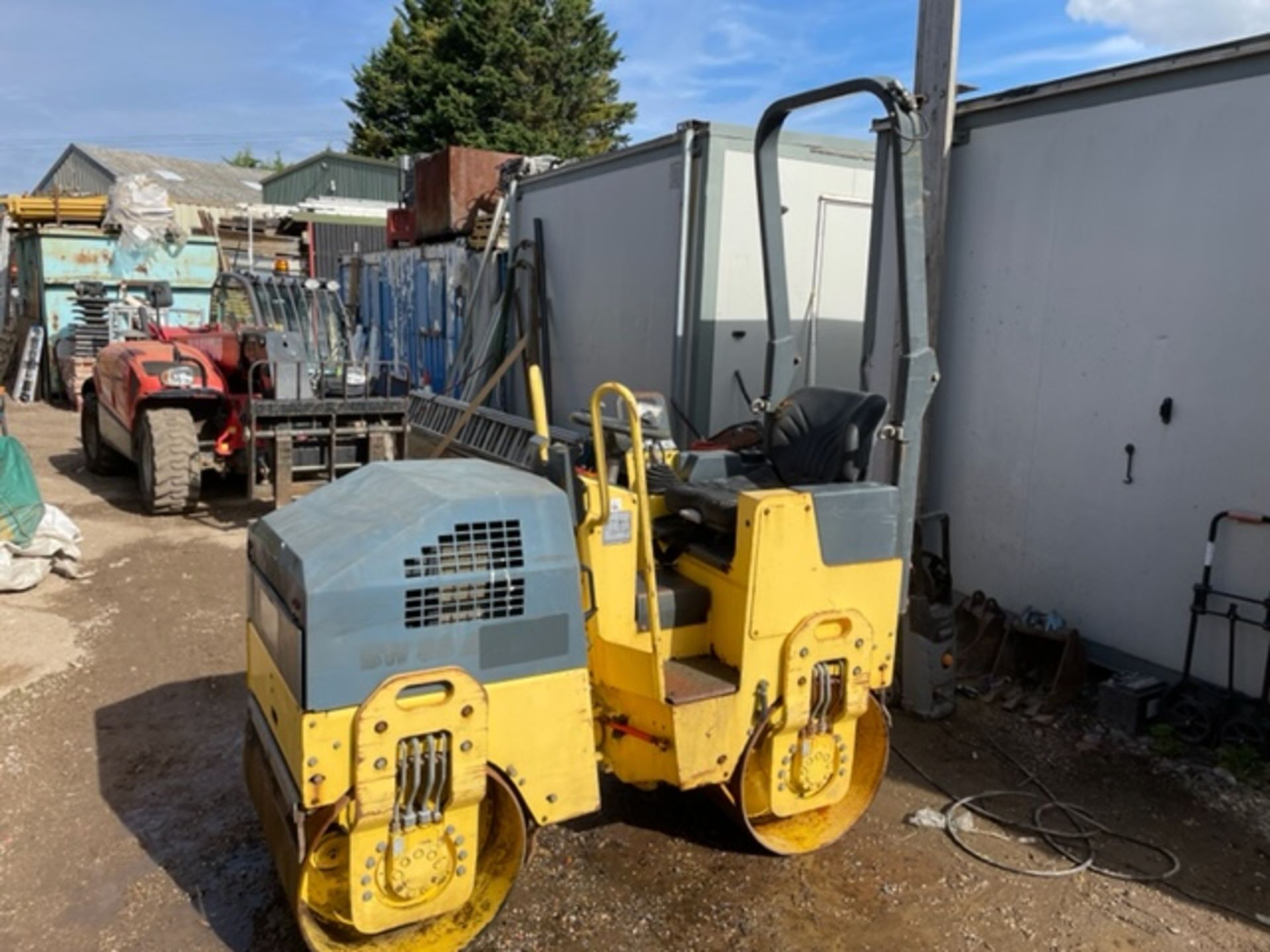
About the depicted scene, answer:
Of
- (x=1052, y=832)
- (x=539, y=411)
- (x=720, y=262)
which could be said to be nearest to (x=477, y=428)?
(x=720, y=262)

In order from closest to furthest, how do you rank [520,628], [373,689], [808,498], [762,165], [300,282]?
[373,689] → [520,628] → [808,498] → [762,165] → [300,282]

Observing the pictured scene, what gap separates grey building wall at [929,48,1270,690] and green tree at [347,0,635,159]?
80.4ft

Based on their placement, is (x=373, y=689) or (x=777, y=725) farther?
(x=777, y=725)

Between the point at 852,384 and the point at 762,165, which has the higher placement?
the point at 762,165

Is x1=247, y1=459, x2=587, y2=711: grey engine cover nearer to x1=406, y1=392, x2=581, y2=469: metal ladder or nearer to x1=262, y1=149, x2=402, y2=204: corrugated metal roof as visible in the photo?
x1=406, y1=392, x2=581, y2=469: metal ladder

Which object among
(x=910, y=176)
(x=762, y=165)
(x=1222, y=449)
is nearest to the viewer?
(x=910, y=176)

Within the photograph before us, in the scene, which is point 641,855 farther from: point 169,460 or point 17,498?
point 169,460

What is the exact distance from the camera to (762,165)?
4.14m

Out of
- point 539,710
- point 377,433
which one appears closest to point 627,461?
point 539,710

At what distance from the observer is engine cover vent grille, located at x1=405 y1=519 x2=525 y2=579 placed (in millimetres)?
2582

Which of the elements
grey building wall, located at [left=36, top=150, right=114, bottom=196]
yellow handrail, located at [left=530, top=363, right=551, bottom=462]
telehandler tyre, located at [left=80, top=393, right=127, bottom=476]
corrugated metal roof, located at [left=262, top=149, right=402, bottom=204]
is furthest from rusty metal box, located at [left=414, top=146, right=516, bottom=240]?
grey building wall, located at [left=36, top=150, right=114, bottom=196]

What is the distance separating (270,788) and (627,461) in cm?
146

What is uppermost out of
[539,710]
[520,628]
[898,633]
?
[520,628]

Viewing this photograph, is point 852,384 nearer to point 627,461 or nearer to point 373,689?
point 627,461
